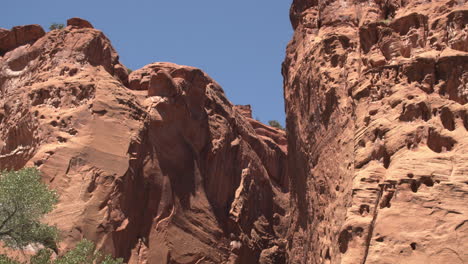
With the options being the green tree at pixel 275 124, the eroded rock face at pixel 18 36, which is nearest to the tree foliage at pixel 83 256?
the eroded rock face at pixel 18 36

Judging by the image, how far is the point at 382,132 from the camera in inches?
831

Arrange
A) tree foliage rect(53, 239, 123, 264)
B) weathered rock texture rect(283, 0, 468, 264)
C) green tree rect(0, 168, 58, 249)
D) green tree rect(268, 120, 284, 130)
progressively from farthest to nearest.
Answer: green tree rect(268, 120, 284, 130), tree foliage rect(53, 239, 123, 264), green tree rect(0, 168, 58, 249), weathered rock texture rect(283, 0, 468, 264)

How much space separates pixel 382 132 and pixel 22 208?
1206cm

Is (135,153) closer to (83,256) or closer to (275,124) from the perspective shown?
(83,256)

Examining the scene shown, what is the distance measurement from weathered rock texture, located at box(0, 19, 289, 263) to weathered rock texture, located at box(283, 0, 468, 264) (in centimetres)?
782

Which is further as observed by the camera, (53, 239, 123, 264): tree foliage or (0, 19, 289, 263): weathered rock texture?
(0, 19, 289, 263): weathered rock texture

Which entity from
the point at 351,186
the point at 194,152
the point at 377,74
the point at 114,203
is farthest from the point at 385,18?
the point at 194,152

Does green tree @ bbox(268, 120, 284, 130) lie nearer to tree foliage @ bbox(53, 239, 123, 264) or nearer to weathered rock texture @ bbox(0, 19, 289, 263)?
weathered rock texture @ bbox(0, 19, 289, 263)

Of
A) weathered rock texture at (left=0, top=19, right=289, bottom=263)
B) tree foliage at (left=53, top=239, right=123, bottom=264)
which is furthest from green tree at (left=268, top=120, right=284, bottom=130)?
tree foliage at (left=53, top=239, right=123, bottom=264)

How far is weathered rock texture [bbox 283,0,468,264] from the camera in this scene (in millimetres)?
17859

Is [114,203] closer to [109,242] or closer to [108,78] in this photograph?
[109,242]

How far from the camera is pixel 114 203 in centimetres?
3014

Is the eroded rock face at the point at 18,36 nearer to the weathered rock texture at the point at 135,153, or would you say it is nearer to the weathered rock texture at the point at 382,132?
the weathered rock texture at the point at 135,153

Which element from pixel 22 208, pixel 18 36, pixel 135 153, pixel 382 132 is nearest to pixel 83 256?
pixel 22 208
